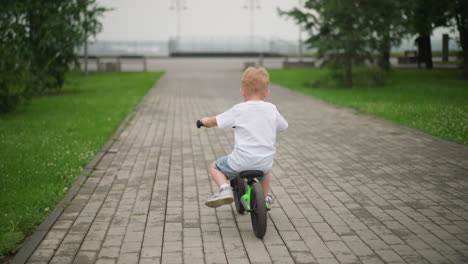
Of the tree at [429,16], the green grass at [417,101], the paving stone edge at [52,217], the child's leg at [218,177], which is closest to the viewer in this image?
the paving stone edge at [52,217]

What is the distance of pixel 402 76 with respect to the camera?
84.0ft

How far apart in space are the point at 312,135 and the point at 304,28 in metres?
10.2

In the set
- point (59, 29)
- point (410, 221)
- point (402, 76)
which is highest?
point (59, 29)

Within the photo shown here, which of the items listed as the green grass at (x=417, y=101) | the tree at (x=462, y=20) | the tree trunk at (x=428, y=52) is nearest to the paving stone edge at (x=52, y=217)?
the green grass at (x=417, y=101)

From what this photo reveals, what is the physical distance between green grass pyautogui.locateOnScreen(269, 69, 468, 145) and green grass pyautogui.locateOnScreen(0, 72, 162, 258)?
615cm

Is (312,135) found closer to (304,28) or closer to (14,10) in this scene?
(14,10)

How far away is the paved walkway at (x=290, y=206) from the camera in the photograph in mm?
4352

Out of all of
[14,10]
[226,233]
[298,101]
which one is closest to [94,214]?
[226,233]

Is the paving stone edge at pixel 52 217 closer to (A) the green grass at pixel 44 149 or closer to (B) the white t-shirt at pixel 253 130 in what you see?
(A) the green grass at pixel 44 149

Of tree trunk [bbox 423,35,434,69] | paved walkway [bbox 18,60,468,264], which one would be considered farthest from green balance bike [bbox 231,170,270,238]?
tree trunk [bbox 423,35,434,69]

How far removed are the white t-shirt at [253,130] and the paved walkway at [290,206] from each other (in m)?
0.68

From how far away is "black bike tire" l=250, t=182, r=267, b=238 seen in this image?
4535mm

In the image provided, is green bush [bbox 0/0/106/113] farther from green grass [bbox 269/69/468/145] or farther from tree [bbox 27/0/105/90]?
green grass [bbox 269/69/468/145]

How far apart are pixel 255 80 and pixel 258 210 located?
1.10 m
